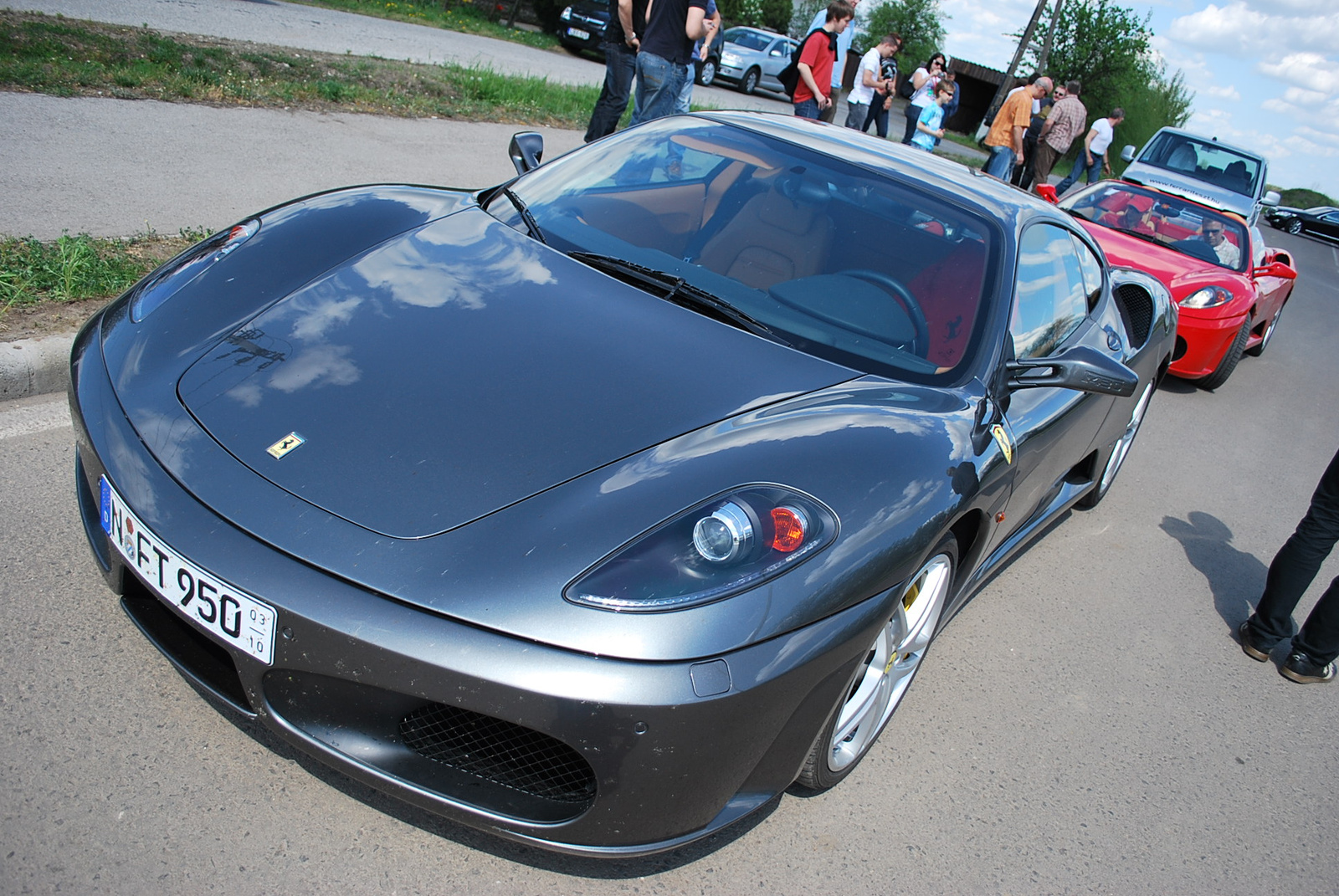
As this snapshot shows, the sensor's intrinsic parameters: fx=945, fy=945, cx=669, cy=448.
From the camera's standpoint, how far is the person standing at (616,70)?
25.0ft

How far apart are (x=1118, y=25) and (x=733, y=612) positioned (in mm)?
41022

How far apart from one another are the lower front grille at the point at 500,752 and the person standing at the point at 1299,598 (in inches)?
115

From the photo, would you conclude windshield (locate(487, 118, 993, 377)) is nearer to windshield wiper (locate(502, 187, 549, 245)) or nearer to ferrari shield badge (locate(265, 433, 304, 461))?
windshield wiper (locate(502, 187, 549, 245))

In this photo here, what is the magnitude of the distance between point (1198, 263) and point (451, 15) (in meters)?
15.4

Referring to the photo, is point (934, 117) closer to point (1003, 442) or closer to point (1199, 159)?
point (1199, 159)

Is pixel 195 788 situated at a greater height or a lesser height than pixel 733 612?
lesser

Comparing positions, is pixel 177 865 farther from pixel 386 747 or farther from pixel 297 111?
pixel 297 111

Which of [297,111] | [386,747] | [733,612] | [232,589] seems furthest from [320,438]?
[297,111]

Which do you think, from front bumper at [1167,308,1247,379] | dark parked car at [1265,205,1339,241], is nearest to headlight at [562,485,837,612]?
front bumper at [1167,308,1247,379]

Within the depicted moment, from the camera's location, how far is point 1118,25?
35.5m

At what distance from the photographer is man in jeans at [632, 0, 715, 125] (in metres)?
7.11

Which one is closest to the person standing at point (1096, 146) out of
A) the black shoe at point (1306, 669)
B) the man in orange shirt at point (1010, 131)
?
the man in orange shirt at point (1010, 131)

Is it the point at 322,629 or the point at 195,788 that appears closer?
the point at 322,629

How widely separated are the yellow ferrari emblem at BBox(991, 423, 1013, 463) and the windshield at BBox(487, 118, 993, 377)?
20 centimetres
